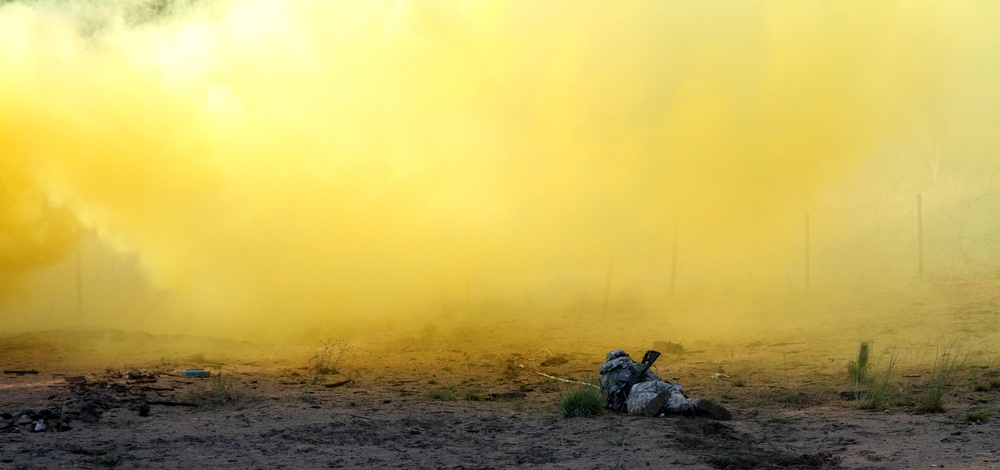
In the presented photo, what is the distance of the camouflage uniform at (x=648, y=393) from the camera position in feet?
30.4

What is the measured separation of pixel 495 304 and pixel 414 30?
257 inches

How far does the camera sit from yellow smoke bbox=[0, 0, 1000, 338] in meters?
17.2

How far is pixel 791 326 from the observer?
1750 centimetres

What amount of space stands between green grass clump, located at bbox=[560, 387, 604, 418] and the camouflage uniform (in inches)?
12.2

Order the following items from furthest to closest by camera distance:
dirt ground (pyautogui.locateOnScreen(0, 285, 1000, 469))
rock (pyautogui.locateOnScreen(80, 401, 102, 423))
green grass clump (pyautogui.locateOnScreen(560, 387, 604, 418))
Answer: green grass clump (pyautogui.locateOnScreen(560, 387, 604, 418)) < rock (pyautogui.locateOnScreen(80, 401, 102, 423)) < dirt ground (pyautogui.locateOnScreen(0, 285, 1000, 469))

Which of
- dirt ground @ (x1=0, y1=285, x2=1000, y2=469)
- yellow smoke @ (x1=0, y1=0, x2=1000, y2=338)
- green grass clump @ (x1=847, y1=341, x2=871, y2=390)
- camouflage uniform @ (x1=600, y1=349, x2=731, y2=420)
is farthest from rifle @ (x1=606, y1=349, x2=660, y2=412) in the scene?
yellow smoke @ (x1=0, y1=0, x2=1000, y2=338)

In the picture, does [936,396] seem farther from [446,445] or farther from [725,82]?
[725,82]

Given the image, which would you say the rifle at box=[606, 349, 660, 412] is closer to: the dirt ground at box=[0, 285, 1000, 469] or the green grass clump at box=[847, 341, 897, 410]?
the dirt ground at box=[0, 285, 1000, 469]

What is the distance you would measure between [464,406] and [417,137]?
35.6 feet

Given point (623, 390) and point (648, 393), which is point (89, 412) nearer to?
point (623, 390)

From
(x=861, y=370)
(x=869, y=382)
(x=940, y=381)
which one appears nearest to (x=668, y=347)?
Result: (x=861, y=370)

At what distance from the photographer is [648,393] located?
31.3ft

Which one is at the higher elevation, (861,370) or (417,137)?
(417,137)

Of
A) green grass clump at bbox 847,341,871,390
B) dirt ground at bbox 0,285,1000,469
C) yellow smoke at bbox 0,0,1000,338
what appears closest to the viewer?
dirt ground at bbox 0,285,1000,469
